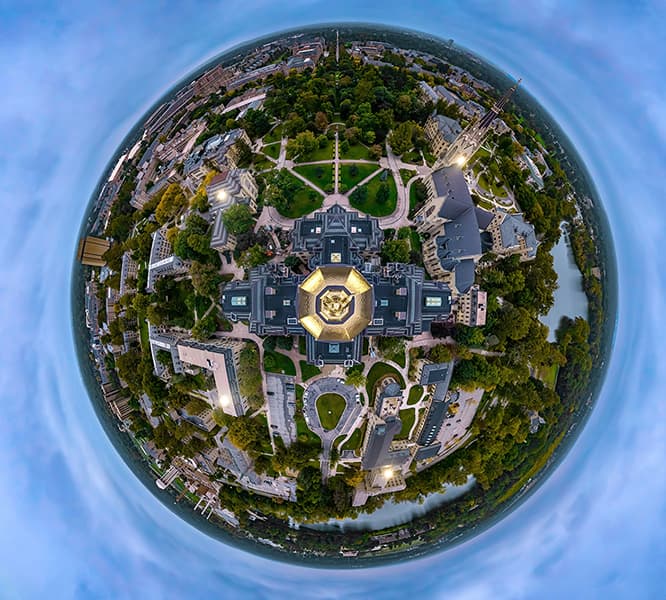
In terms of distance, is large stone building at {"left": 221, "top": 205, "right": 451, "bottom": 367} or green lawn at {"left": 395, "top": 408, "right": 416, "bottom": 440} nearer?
large stone building at {"left": 221, "top": 205, "right": 451, "bottom": 367}

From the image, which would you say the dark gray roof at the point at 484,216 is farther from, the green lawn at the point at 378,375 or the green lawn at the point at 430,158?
the green lawn at the point at 378,375

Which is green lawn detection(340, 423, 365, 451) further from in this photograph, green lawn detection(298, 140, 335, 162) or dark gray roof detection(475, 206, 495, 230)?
green lawn detection(298, 140, 335, 162)

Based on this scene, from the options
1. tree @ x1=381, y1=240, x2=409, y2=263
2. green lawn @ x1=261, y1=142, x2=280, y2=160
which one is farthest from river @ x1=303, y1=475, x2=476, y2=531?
green lawn @ x1=261, y1=142, x2=280, y2=160

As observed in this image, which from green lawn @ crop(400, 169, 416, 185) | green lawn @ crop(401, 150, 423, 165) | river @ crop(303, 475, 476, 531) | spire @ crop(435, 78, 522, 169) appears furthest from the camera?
river @ crop(303, 475, 476, 531)

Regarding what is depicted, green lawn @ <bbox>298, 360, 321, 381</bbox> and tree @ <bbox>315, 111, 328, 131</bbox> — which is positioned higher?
tree @ <bbox>315, 111, 328, 131</bbox>

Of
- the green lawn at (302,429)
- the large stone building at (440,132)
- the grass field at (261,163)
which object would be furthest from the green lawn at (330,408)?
the large stone building at (440,132)

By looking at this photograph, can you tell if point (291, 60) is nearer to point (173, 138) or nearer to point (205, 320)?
point (173, 138)

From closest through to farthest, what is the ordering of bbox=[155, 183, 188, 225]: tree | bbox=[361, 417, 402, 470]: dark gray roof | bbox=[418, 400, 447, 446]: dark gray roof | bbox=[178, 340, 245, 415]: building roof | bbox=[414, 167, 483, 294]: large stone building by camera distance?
bbox=[414, 167, 483, 294]: large stone building → bbox=[178, 340, 245, 415]: building roof → bbox=[361, 417, 402, 470]: dark gray roof → bbox=[418, 400, 447, 446]: dark gray roof → bbox=[155, 183, 188, 225]: tree
